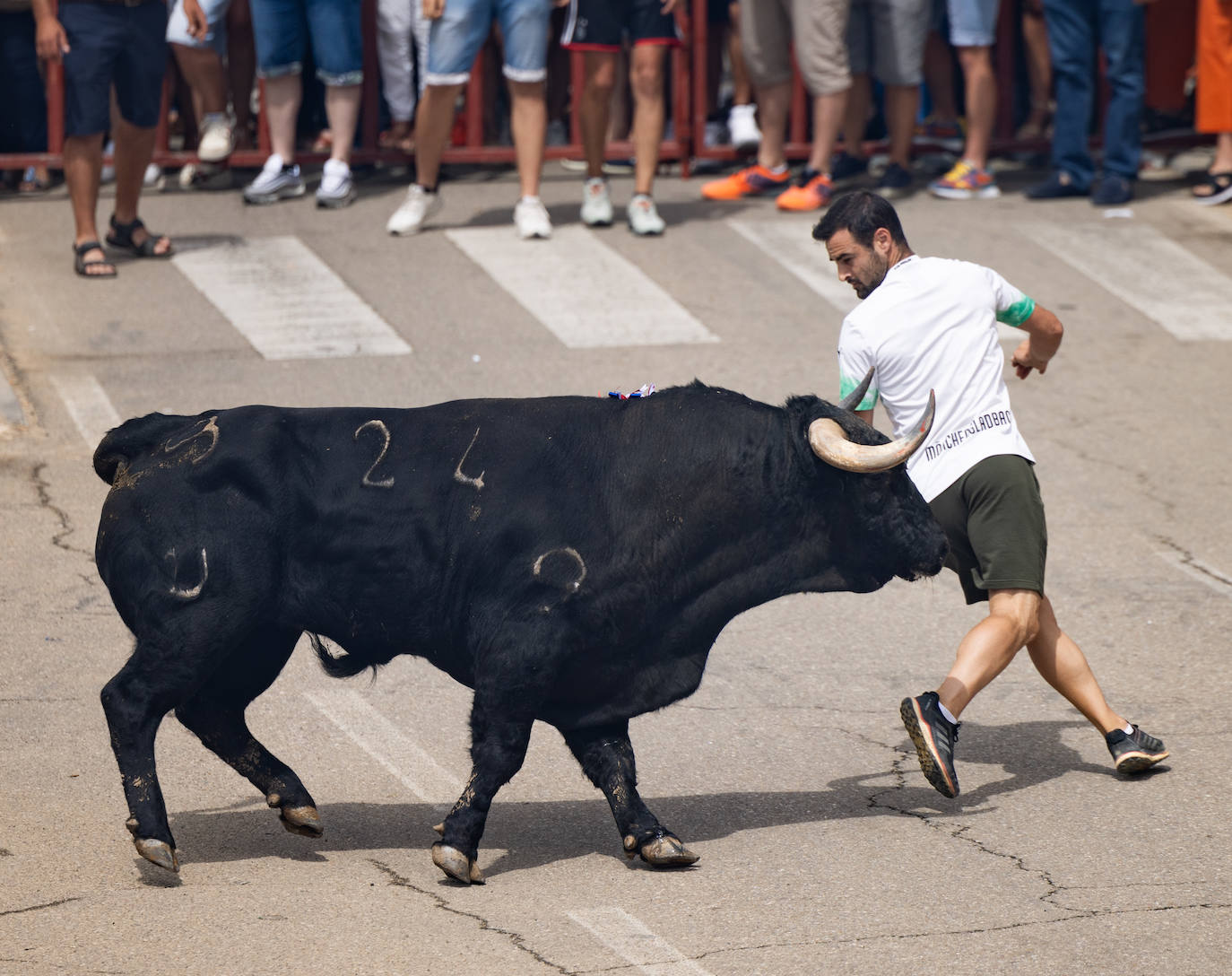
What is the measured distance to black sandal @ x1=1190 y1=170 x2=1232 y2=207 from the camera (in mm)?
12328

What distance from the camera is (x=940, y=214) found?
473 inches

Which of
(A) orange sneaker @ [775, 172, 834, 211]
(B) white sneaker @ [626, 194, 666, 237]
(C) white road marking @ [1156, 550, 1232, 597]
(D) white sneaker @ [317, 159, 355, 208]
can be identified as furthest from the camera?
(A) orange sneaker @ [775, 172, 834, 211]

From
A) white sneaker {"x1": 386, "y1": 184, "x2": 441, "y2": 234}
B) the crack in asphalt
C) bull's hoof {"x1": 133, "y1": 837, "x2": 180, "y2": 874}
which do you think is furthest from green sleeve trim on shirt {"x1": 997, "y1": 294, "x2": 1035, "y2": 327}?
white sneaker {"x1": 386, "y1": 184, "x2": 441, "y2": 234}

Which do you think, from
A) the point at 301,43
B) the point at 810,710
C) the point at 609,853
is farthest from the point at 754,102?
the point at 609,853

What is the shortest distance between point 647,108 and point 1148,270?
10.5 feet

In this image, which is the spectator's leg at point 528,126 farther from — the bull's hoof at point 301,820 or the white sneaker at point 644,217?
the bull's hoof at point 301,820

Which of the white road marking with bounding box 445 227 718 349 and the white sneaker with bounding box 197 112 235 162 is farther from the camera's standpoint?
the white sneaker with bounding box 197 112 235 162

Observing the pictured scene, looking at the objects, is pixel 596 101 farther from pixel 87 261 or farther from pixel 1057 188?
pixel 1057 188

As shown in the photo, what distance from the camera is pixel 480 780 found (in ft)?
16.1

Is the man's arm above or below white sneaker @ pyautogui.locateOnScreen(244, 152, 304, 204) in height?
above

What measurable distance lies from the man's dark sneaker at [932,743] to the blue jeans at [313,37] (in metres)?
7.37

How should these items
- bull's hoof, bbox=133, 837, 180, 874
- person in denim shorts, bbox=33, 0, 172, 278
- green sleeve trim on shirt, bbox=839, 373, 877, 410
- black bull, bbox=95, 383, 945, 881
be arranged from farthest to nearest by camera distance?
1. person in denim shorts, bbox=33, 0, 172, 278
2. green sleeve trim on shirt, bbox=839, 373, 877, 410
3. black bull, bbox=95, 383, 945, 881
4. bull's hoof, bbox=133, 837, 180, 874

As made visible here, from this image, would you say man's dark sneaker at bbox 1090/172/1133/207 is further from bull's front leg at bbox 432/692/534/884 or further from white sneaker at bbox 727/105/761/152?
bull's front leg at bbox 432/692/534/884

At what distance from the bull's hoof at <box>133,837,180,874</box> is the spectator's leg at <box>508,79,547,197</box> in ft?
22.9
